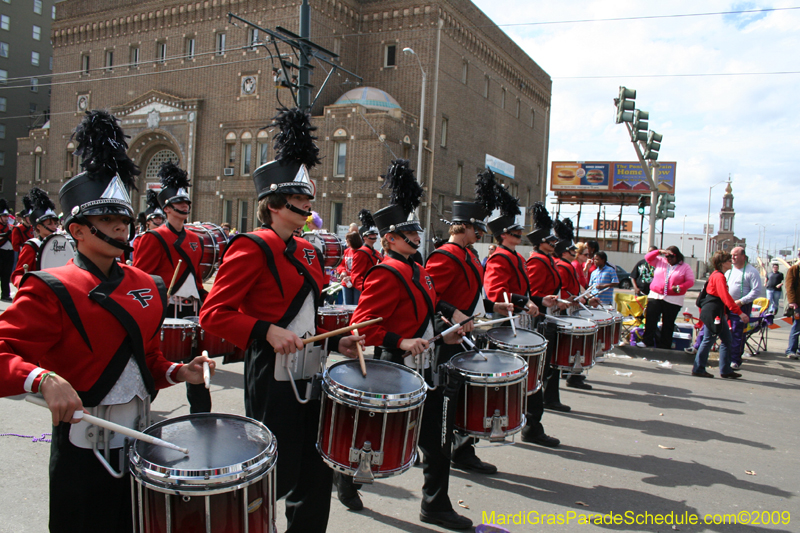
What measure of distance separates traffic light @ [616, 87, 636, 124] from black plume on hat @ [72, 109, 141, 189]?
41.9 feet

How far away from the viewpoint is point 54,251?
781 centimetres

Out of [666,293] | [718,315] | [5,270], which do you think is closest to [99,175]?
[718,315]

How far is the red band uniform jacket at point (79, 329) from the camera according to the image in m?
2.09

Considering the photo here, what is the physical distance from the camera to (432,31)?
31031 millimetres

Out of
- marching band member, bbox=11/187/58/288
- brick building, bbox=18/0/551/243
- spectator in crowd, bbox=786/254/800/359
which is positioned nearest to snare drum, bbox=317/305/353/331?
marching band member, bbox=11/187/58/288

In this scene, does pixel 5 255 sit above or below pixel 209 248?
below

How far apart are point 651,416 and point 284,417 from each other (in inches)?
216

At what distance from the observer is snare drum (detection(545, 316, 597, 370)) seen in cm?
605

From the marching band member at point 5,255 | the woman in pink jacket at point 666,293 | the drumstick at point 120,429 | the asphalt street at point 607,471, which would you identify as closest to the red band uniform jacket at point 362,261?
the asphalt street at point 607,471

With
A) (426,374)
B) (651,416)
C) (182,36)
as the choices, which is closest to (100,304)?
(426,374)

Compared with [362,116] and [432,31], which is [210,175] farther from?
[432,31]

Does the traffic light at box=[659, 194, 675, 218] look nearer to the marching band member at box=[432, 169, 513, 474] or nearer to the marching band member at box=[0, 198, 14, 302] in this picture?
the marching band member at box=[432, 169, 513, 474]

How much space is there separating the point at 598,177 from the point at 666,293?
40.8 m

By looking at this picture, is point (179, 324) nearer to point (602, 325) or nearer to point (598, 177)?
point (602, 325)
